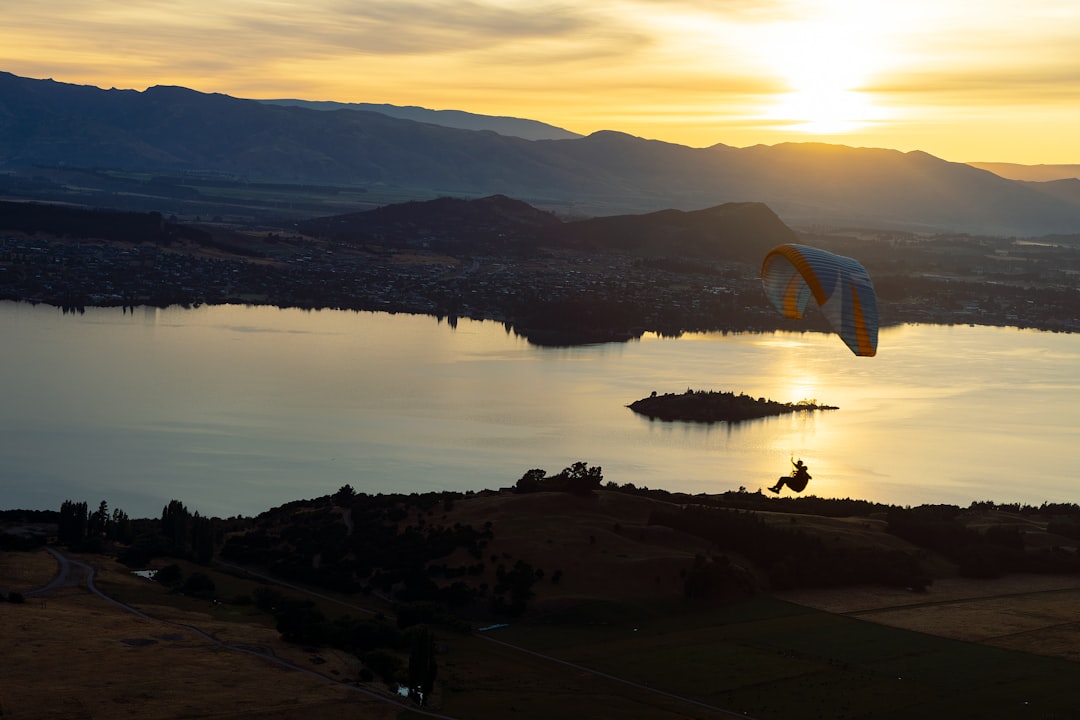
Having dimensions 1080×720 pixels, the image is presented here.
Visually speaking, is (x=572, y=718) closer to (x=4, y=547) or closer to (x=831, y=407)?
(x=4, y=547)

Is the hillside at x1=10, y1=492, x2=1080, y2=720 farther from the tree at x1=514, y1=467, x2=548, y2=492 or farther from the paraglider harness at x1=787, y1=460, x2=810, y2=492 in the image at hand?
the paraglider harness at x1=787, y1=460, x2=810, y2=492

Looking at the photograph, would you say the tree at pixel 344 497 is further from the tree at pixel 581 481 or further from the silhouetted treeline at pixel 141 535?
the tree at pixel 581 481

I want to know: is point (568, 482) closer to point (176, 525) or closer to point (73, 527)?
point (176, 525)

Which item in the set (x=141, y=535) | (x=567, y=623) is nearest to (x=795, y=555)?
(x=567, y=623)

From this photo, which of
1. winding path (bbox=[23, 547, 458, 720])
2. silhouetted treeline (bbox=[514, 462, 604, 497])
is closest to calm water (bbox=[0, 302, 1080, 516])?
silhouetted treeline (bbox=[514, 462, 604, 497])

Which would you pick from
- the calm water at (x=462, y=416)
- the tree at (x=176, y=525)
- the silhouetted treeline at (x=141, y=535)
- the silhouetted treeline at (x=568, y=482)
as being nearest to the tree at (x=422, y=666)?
the silhouetted treeline at (x=141, y=535)

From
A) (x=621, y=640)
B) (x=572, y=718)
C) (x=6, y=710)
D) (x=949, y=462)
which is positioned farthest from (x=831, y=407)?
(x=6, y=710)
